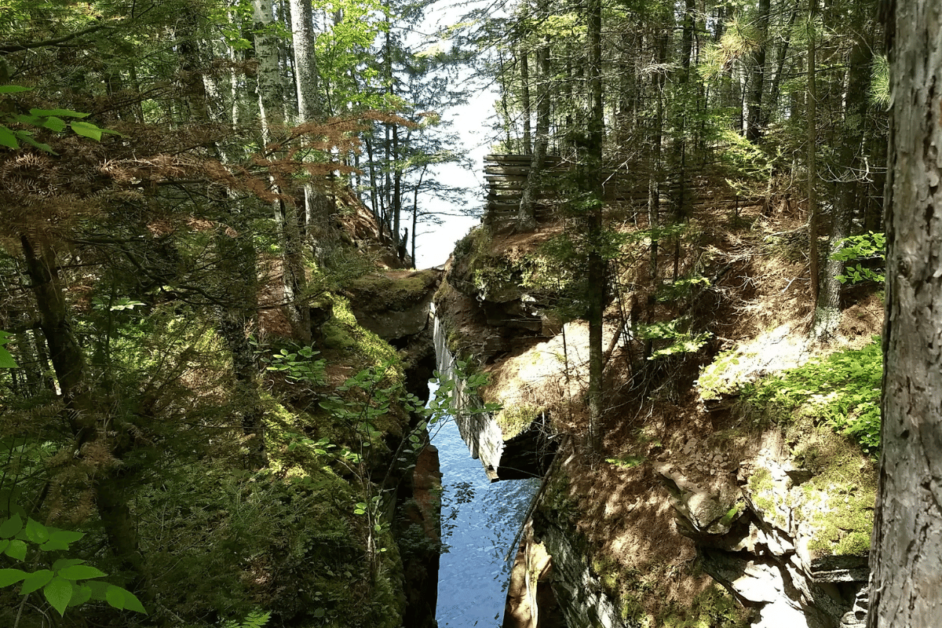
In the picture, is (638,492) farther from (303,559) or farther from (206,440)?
(206,440)

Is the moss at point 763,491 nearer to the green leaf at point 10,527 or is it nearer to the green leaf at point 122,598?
the green leaf at point 122,598

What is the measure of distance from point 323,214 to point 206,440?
591 centimetres

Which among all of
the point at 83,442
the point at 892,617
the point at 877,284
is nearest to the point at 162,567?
the point at 83,442

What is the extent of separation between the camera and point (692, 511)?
18.5ft

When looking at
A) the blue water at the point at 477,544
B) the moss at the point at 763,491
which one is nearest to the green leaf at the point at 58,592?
the moss at the point at 763,491

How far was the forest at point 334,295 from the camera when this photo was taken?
231 centimetres

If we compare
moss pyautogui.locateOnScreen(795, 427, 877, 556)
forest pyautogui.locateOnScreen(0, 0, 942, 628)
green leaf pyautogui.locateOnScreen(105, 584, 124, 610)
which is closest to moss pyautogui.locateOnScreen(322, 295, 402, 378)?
forest pyautogui.locateOnScreen(0, 0, 942, 628)

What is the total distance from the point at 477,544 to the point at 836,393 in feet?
35.4

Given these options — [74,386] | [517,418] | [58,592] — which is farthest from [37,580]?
[517,418]

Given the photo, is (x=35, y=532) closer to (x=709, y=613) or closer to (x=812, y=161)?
(x=709, y=613)

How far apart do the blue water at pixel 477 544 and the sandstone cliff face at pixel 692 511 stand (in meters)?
1.99

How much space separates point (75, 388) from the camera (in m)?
2.73

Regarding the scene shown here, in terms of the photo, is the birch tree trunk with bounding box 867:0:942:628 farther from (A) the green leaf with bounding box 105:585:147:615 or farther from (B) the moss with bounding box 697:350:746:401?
(B) the moss with bounding box 697:350:746:401

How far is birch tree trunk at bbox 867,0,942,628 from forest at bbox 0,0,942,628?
2 cm
